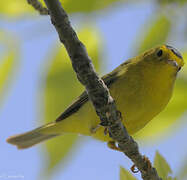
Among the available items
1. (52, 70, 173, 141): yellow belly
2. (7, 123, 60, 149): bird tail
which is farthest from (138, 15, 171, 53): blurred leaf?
(7, 123, 60, 149): bird tail

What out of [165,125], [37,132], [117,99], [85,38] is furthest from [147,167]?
[37,132]

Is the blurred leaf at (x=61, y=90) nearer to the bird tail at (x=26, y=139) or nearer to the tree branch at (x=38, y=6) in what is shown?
the tree branch at (x=38, y=6)

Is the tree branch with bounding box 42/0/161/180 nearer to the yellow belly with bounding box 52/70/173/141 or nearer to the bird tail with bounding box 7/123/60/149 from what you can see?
the yellow belly with bounding box 52/70/173/141

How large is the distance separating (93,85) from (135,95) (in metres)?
1.75

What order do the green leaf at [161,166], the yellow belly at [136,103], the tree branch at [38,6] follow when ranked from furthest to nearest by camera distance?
the yellow belly at [136,103] → the tree branch at [38,6] → the green leaf at [161,166]

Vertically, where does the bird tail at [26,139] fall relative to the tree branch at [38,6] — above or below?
above

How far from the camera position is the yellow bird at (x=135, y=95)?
366 centimetres

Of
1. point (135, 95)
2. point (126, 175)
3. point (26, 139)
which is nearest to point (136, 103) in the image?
point (135, 95)

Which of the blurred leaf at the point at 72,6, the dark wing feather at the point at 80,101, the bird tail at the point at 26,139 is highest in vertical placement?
the bird tail at the point at 26,139

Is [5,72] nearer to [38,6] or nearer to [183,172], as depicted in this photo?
[38,6]

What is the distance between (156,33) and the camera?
225 centimetres

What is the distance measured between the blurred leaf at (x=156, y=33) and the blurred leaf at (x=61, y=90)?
1.07 feet

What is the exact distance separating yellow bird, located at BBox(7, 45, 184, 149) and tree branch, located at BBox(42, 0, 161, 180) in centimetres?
65

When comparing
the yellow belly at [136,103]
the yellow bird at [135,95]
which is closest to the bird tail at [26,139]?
the yellow bird at [135,95]
